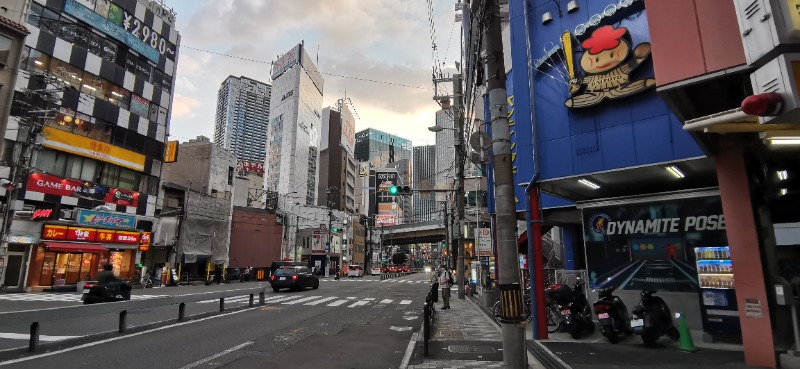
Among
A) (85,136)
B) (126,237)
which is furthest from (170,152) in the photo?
(126,237)

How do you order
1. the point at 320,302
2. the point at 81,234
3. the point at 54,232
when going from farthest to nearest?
the point at 81,234 → the point at 54,232 → the point at 320,302

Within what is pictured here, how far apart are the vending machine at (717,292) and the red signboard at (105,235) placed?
1377 inches

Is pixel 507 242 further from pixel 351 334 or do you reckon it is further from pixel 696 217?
pixel 696 217

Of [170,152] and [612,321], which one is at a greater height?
[170,152]

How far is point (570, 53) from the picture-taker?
466 inches

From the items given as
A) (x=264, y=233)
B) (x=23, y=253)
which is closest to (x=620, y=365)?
(x=23, y=253)

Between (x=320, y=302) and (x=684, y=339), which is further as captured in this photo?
(x=320, y=302)

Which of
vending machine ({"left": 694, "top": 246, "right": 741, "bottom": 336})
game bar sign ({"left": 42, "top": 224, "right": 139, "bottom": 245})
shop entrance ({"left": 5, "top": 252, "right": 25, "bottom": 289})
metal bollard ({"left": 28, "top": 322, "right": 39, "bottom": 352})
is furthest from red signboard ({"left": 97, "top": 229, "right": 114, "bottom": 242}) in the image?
vending machine ({"left": 694, "top": 246, "right": 741, "bottom": 336})

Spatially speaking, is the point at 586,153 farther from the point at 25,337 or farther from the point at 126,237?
the point at 126,237

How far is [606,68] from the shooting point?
10922 mm

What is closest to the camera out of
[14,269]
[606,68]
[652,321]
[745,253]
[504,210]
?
[504,210]

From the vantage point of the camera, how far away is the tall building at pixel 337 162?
103312 mm

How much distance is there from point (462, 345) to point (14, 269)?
29.7 m

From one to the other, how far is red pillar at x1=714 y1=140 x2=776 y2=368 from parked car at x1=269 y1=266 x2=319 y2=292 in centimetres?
2204
